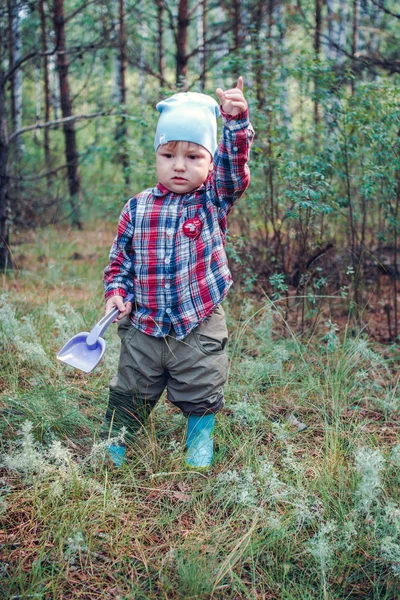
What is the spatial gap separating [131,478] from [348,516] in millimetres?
872

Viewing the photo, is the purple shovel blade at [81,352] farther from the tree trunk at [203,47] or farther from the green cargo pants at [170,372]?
the tree trunk at [203,47]

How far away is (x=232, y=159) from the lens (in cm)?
221

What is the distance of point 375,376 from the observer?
10.7 ft

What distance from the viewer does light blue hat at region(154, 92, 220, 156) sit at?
2.21 metres

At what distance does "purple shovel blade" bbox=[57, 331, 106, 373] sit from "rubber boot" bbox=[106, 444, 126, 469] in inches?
15.3

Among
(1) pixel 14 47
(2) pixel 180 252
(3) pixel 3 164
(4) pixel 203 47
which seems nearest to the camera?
(2) pixel 180 252

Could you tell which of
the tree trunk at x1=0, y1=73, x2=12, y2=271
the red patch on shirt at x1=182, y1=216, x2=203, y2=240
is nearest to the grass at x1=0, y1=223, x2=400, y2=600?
the red patch on shirt at x1=182, y1=216, x2=203, y2=240

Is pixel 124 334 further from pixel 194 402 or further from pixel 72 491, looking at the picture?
pixel 72 491

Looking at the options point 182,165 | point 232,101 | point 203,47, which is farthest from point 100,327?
point 203,47

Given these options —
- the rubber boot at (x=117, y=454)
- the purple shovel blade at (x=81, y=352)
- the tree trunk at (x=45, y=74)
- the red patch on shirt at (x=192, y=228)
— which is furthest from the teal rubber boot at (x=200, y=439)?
the tree trunk at (x=45, y=74)

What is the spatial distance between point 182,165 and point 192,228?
261 millimetres

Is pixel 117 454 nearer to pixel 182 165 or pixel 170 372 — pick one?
pixel 170 372

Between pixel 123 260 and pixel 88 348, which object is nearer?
pixel 88 348

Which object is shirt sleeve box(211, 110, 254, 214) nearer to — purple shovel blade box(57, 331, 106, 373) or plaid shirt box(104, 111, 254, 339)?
plaid shirt box(104, 111, 254, 339)
